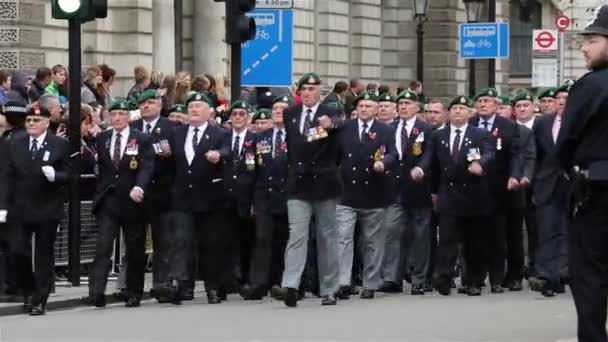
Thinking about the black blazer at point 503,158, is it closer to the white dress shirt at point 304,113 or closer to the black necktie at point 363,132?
the black necktie at point 363,132

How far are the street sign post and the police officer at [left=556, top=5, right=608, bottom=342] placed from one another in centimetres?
2455

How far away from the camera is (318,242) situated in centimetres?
1942

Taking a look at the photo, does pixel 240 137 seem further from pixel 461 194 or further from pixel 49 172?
pixel 49 172

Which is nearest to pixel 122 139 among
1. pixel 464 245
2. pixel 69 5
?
pixel 69 5

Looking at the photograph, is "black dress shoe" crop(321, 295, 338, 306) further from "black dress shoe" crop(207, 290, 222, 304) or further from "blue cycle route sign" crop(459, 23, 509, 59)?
"blue cycle route sign" crop(459, 23, 509, 59)

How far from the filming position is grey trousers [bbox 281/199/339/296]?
746 inches

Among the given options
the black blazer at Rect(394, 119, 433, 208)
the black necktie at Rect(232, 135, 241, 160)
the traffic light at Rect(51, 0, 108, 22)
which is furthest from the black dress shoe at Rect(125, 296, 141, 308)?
the black blazer at Rect(394, 119, 433, 208)

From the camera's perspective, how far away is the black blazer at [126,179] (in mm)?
19547

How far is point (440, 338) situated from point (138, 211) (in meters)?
4.70

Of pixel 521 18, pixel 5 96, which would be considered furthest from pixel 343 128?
pixel 521 18

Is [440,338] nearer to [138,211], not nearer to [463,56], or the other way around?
[138,211]

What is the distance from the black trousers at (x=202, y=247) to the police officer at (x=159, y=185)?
0.33ft

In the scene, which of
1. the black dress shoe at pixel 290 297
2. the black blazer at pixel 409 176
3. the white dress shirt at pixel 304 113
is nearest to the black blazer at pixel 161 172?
the white dress shirt at pixel 304 113

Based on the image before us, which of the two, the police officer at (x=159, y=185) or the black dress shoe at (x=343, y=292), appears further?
the black dress shoe at (x=343, y=292)
